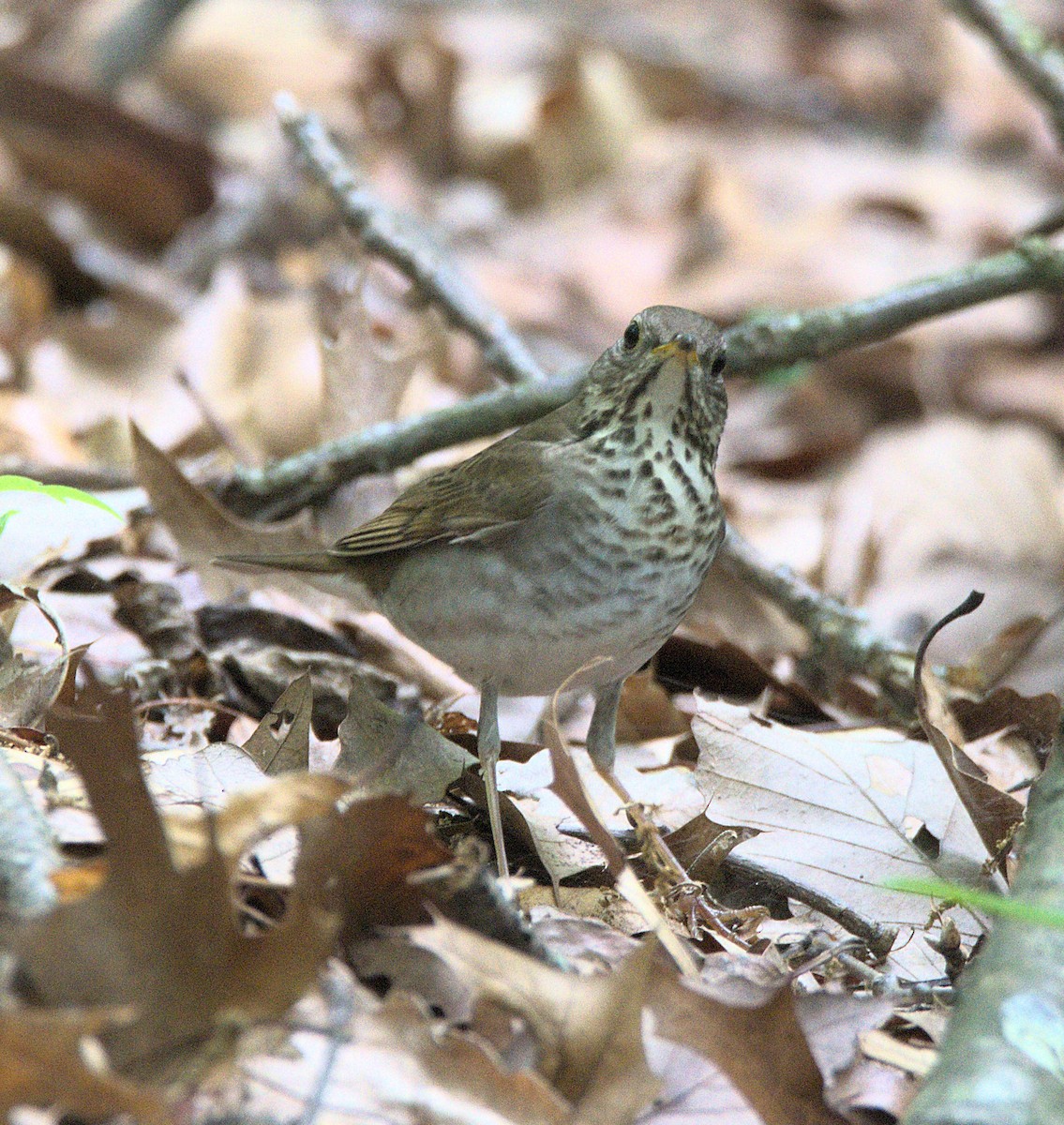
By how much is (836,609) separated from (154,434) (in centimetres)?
285

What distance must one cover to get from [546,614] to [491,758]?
386 millimetres

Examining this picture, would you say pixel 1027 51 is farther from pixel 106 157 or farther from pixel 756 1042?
pixel 106 157

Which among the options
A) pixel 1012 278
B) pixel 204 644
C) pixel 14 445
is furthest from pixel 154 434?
pixel 1012 278

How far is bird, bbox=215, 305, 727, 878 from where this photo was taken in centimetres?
374

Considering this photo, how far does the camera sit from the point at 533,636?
377cm

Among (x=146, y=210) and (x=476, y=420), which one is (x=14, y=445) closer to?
(x=476, y=420)

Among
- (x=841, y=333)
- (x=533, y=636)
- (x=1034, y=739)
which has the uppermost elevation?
(x=841, y=333)

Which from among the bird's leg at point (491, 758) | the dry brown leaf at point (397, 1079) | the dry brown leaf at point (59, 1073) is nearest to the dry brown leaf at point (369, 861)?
the dry brown leaf at point (397, 1079)

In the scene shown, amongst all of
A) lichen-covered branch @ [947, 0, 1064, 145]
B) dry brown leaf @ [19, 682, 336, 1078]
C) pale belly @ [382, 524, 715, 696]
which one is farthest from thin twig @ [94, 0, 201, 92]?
dry brown leaf @ [19, 682, 336, 1078]

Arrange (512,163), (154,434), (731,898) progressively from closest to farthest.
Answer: (731,898) → (154,434) → (512,163)

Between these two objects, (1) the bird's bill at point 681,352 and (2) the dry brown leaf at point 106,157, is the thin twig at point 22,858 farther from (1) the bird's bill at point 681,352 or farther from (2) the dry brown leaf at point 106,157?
(2) the dry brown leaf at point 106,157

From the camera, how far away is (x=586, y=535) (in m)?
3.75

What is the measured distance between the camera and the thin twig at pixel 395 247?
18.0 feet

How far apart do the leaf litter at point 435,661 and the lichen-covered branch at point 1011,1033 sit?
36 centimetres
